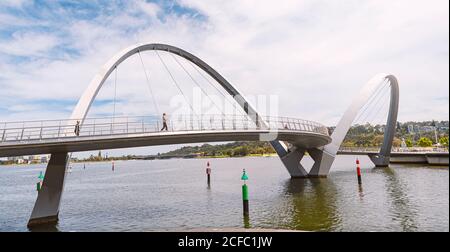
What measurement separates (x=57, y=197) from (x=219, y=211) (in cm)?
940

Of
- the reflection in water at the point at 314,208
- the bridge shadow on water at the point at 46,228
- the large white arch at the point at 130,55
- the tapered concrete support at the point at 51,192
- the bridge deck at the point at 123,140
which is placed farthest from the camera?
the large white arch at the point at 130,55

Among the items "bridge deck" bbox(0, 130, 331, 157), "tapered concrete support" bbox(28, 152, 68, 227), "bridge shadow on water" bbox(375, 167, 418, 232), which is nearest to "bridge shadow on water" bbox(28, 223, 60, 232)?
"tapered concrete support" bbox(28, 152, 68, 227)

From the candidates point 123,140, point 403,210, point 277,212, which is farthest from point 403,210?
point 123,140

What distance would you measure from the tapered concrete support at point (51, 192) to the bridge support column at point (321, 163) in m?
24.3

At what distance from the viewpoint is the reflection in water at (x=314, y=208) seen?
42.4ft

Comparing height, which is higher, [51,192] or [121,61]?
[121,61]

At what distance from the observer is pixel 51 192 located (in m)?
16.0

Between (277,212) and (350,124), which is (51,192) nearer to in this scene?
(277,212)

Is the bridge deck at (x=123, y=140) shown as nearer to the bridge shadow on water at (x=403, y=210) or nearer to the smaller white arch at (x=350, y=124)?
the bridge shadow on water at (x=403, y=210)

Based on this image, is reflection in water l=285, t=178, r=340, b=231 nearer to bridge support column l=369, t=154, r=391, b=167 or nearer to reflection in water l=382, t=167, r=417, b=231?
reflection in water l=382, t=167, r=417, b=231

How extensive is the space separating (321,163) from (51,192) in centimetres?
2553

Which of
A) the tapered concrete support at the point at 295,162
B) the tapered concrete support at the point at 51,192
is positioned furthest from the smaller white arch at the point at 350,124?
the tapered concrete support at the point at 51,192

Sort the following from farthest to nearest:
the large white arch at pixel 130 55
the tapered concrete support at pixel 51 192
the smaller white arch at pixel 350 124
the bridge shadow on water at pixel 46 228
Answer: the smaller white arch at pixel 350 124 < the large white arch at pixel 130 55 < the tapered concrete support at pixel 51 192 < the bridge shadow on water at pixel 46 228
